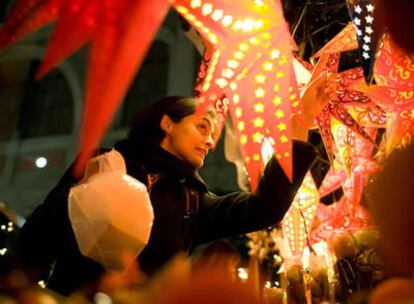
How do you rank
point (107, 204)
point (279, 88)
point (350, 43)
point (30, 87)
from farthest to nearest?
1. point (30, 87)
2. point (350, 43)
3. point (279, 88)
4. point (107, 204)

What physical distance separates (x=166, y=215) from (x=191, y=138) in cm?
46

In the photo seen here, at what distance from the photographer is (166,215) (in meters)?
2.60

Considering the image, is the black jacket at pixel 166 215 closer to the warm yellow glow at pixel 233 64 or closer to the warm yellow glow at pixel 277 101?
the warm yellow glow at pixel 277 101

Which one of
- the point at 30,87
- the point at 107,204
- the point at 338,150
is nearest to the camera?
the point at 107,204

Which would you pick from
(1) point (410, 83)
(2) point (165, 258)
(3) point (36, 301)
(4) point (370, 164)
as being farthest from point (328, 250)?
(3) point (36, 301)

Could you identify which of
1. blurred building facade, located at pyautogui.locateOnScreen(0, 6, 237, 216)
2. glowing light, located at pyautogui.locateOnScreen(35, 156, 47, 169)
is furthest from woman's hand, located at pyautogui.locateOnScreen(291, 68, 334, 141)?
glowing light, located at pyautogui.locateOnScreen(35, 156, 47, 169)

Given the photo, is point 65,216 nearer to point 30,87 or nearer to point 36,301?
point 36,301

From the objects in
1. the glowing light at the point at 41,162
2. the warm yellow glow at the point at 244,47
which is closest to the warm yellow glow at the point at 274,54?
the warm yellow glow at the point at 244,47

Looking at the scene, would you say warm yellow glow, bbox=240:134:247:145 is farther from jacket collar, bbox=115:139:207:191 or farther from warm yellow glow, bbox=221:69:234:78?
jacket collar, bbox=115:139:207:191

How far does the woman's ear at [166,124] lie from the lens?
289 centimetres

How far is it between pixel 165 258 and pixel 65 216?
0.56 meters

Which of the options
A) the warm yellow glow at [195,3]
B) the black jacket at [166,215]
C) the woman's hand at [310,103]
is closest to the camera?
the warm yellow glow at [195,3]

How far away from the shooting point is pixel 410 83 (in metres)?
3.06

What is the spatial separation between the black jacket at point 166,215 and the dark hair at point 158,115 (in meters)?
0.19
